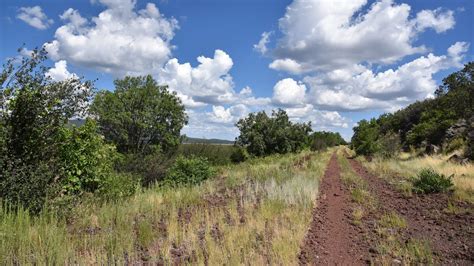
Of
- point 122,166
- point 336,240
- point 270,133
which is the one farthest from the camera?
point 270,133

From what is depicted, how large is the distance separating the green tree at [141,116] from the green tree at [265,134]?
7.96 m

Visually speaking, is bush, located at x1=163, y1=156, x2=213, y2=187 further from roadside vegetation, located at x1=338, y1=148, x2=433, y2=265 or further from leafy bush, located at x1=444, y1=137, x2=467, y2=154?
leafy bush, located at x1=444, y1=137, x2=467, y2=154

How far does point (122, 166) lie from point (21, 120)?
2094cm

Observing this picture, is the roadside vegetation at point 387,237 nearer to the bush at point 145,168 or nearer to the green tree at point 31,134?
the green tree at point 31,134

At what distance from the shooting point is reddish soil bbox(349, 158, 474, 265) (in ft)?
20.9

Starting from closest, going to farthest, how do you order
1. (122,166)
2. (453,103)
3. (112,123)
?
1. (122,166)
2. (453,103)
3. (112,123)

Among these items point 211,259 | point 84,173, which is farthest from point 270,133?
point 211,259

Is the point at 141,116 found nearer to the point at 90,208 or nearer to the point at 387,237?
the point at 90,208

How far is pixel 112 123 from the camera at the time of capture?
39.8 metres

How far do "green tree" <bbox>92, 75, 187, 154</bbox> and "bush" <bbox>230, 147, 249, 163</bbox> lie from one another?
7710 millimetres

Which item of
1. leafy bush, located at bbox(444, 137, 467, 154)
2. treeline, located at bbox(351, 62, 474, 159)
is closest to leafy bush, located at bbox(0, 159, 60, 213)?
treeline, located at bbox(351, 62, 474, 159)

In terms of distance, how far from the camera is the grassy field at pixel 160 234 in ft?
17.9

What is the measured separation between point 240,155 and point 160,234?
3915 cm

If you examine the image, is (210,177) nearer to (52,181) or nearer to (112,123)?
(52,181)
